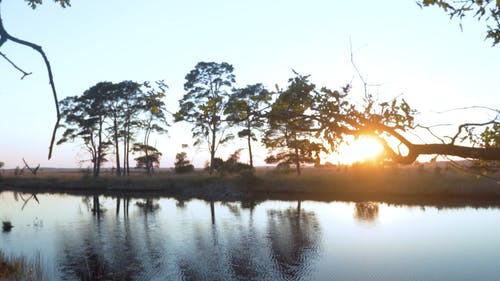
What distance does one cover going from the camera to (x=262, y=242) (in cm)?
2080

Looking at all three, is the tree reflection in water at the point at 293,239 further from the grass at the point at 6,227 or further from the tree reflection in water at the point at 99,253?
the grass at the point at 6,227

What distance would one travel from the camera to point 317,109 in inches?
196

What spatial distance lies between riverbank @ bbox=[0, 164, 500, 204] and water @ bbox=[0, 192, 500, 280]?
278 inches

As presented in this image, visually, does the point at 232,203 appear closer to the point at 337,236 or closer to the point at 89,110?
the point at 337,236

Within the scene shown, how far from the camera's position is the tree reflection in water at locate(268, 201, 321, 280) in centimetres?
1641

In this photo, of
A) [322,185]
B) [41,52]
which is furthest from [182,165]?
[41,52]

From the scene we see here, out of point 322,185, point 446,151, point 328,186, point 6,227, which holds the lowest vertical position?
point 6,227

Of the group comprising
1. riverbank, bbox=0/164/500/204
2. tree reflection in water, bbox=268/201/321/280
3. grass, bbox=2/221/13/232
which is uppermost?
riverbank, bbox=0/164/500/204

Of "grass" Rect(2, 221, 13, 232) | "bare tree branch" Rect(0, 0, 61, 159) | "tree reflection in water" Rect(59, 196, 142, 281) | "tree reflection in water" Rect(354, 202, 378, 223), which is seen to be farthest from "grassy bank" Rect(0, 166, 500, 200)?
"bare tree branch" Rect(0, 0, 61, 159)

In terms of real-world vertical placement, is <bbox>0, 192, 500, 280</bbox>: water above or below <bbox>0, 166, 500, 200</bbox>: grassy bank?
below

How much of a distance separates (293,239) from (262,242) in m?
1.74

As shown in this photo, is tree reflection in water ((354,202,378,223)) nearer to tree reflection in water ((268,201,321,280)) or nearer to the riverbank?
tree reflection in water ((268,201,321,280))

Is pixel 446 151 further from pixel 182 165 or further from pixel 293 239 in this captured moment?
pixel 182 165

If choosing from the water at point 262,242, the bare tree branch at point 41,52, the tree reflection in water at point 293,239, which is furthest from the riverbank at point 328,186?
the bare tree branch at point 41,52
